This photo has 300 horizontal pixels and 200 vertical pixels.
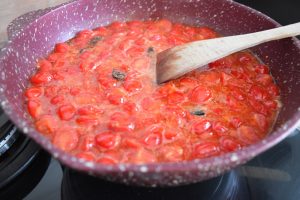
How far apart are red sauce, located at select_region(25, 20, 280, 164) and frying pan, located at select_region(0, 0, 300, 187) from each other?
0.18ft

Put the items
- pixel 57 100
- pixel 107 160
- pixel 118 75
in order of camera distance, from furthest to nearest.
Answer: pixel 118 75 → pixel 57 100 → pixel 107 160

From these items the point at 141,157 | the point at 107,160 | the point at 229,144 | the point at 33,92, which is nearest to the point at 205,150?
the point at 229,144

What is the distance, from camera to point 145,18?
1749 millimetres

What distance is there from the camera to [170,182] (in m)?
0.92

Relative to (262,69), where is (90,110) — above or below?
above

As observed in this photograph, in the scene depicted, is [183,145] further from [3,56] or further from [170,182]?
[3,56]

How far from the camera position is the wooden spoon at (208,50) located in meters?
1.29

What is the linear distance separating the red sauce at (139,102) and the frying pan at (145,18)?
0.05m

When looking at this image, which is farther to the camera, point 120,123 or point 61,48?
point 61,48

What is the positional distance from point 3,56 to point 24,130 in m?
0.39

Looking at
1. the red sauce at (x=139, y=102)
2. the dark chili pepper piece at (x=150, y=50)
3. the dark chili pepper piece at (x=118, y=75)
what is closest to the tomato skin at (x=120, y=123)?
the red sauce at (x=139, y=102)

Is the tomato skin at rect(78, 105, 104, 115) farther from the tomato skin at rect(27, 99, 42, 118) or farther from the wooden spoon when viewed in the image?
the wooden spoon

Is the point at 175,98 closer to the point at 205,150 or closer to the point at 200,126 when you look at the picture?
the point at 200,126

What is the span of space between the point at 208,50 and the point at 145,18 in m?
0.55
